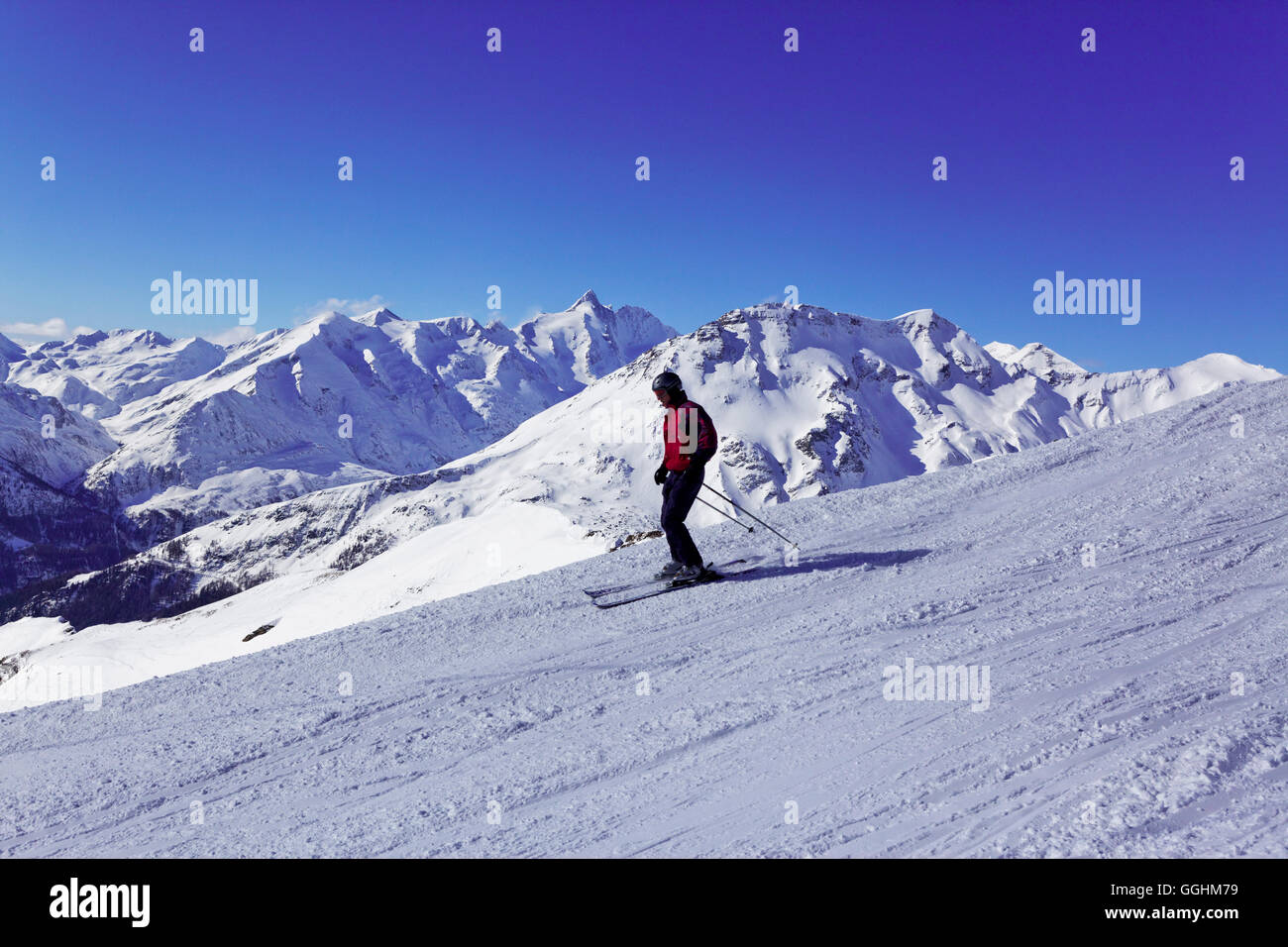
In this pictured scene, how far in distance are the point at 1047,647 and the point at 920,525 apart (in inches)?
182

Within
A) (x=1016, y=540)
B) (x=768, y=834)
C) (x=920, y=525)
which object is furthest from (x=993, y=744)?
(x=920, y=525)

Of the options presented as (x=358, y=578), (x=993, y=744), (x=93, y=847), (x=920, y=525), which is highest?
(x=920, y=525)

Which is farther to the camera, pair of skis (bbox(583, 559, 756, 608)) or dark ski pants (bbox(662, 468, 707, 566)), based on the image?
dark ski pants (bbox(662, 468, 707, 566))

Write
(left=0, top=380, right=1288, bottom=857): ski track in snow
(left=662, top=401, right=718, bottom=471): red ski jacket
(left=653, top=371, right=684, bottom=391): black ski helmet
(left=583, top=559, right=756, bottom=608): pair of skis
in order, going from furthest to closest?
(left=653, top=371, right=684, bottom=391): black ski helmet → (left=662, top=401, right=718, bottom=471): red ski jacket → (left=583, top=559, right=756, bottom=608): pair of skis → (left=0, top=380, right=1288, bottom=857): ski track in snow

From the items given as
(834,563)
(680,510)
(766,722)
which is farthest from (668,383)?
(766,722)

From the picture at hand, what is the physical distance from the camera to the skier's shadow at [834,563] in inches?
388

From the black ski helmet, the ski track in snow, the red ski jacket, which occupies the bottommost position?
the ski track in snow

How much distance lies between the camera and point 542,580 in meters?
10.8

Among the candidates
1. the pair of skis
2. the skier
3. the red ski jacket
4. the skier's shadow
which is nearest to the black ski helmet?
the skier

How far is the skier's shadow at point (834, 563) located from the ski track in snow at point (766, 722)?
6 centimetres

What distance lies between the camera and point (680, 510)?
9.77m

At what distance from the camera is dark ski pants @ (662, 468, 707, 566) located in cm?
977

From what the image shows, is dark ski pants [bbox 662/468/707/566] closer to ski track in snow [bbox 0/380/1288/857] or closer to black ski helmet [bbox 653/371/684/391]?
ski track in snow [bbox 0/380/1288/857]
